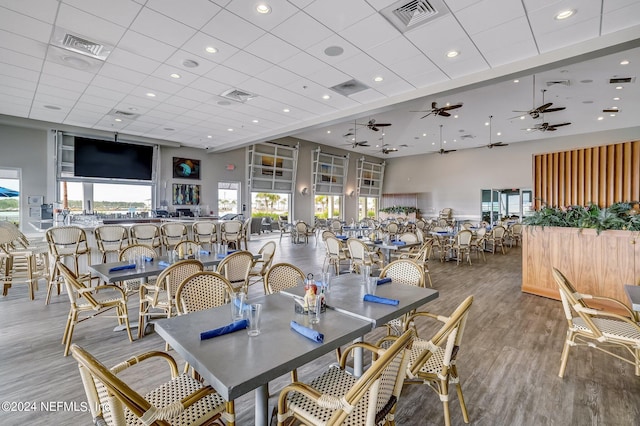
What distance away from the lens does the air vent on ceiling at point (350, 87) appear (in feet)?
20.4

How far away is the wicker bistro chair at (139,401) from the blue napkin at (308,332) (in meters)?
0.51

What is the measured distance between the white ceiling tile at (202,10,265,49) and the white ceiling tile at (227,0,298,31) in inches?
4.3

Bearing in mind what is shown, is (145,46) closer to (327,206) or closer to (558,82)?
(558,82)

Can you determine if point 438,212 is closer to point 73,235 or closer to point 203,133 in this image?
point 203,133

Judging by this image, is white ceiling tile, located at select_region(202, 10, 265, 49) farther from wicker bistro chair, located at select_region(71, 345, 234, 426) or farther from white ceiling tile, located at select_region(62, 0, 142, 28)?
wicker bistro chair, located at select_region(71, 345, 234, 426)

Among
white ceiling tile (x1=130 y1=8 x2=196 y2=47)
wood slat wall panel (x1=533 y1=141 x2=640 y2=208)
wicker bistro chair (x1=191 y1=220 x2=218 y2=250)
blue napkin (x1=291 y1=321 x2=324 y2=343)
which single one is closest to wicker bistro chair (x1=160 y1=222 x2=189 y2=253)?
wicker bistro chair (x1=191 y1=220 x2=218 y2=250)

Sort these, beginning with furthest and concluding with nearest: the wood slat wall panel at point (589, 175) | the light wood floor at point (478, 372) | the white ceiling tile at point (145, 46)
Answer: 1. the wood slat wall panel at point (589, 175)
2. the white ceiling tile at point (145, 46)
3. the light wood floor at point (478, 372)

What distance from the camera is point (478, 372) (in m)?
2.88

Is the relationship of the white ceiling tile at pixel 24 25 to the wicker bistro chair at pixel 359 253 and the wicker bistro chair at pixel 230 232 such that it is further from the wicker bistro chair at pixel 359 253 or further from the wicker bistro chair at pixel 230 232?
the wicker bistro chair at pixel 359 253

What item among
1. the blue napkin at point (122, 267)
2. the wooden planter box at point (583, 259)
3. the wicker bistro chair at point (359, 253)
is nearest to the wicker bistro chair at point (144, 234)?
the blue napkin at point (122, 267)

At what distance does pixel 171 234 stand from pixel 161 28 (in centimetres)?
386

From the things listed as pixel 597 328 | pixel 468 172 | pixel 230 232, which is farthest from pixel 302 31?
pixel 468 172

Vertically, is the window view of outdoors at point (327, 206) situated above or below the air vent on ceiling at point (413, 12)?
below

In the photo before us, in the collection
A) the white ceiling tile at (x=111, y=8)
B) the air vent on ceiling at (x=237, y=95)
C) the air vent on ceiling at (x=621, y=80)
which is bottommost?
the white ceiling tile at (x=111, y=8)
